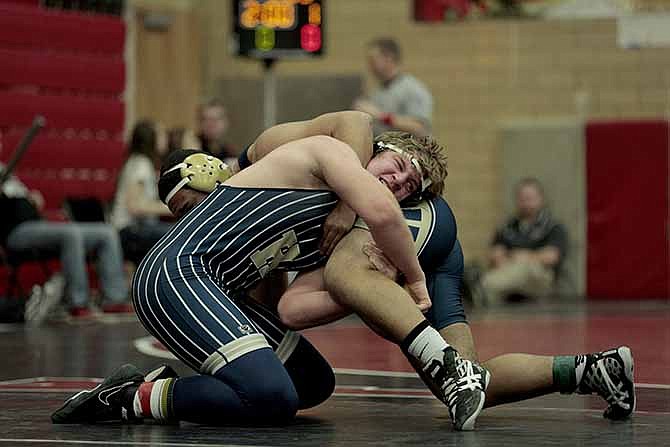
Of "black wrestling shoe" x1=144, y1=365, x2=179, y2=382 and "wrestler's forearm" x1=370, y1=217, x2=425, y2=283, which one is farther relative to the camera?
"black wrestling shoe" x1=144, y1=365, x2=179, y2=382

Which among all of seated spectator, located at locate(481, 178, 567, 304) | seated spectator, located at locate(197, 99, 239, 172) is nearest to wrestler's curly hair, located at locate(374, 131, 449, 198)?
seated spectator, located at locate(197, 99, 239, 172)

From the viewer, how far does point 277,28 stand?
11.3 metres

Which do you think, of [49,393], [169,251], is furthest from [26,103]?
[169,251]

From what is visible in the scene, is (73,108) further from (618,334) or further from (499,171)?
(618,334)

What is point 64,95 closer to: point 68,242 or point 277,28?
point 277,28

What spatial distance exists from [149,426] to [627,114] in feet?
34.3

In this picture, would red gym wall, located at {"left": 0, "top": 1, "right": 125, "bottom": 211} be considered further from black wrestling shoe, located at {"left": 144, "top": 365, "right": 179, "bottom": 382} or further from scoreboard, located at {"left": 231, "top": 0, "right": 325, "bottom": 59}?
black wrestling shoe, located at {"left": 144, "top": 365, "right": 179, "bottom": 382}

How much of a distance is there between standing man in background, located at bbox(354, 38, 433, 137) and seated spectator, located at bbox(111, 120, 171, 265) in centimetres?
151

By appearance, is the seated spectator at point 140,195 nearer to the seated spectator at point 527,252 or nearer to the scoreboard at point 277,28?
the scoreboard at point 277,28

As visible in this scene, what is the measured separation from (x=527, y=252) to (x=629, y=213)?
45.0 inches

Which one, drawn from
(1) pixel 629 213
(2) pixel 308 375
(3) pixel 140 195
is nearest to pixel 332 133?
(2) pixel 308 375

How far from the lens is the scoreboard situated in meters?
11.3

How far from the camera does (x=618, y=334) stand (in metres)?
8.66

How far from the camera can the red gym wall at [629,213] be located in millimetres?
13555
